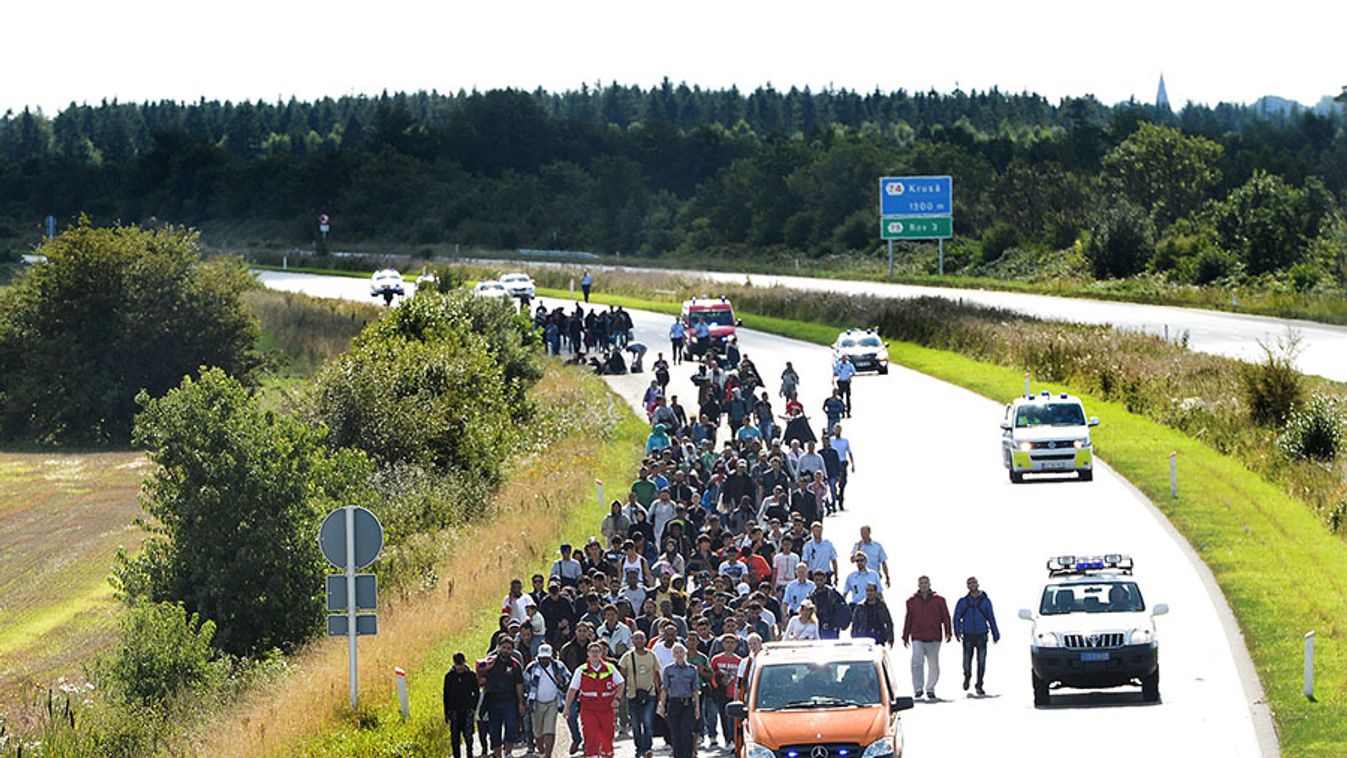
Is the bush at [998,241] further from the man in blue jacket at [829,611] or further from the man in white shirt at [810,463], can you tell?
the man in blue jacket at [829,611]

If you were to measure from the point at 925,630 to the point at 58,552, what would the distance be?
25526mm

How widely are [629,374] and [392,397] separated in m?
15.1

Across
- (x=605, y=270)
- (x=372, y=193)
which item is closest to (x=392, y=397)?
(x=605, y=270)

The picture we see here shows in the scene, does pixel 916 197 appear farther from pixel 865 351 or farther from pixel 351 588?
pixel 351 588

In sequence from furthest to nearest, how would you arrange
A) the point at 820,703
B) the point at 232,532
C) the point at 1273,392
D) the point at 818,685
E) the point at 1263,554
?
1. the point at 1273,392
2. the point at 232,532
3. the point at 1263,554
4. the point at 818,685
5. the point at 820,703

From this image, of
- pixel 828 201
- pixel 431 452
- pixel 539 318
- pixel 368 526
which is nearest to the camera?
pixel 368 526

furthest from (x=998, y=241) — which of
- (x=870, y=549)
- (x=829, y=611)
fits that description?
(x=829, y=611)

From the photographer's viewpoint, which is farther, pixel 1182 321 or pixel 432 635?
pixel 1182 321

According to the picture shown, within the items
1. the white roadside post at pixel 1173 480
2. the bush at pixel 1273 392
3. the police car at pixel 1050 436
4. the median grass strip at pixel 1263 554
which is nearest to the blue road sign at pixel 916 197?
the median grass strip at pixel 1263 554

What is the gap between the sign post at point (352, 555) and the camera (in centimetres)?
2069

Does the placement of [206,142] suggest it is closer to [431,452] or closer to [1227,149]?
[1227,149]

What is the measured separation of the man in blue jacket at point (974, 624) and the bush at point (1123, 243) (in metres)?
75.3

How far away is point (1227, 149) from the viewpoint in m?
139

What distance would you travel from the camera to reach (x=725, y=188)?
140m
